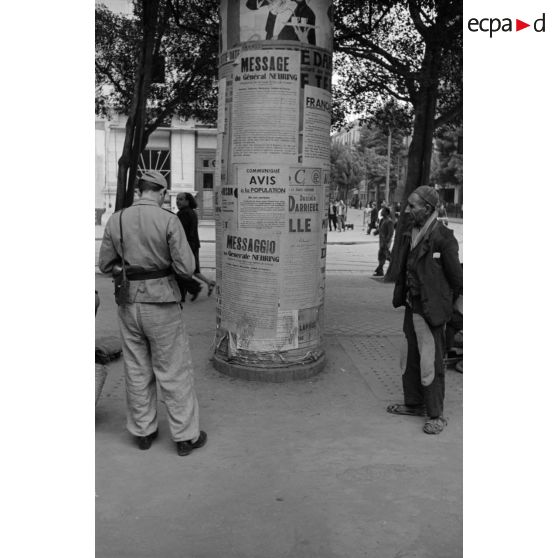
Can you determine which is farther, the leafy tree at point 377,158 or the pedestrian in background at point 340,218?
the leafy tree at point 377,158

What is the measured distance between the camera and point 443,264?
5.08 meters

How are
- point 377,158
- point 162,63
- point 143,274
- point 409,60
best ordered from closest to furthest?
point 143,274 < point 409,60 < point 162,63 < point 377,158

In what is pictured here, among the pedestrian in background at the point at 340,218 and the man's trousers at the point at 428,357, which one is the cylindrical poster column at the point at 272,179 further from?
the pedestrian in background at the point at 340,218

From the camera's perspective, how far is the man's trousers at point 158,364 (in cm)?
459

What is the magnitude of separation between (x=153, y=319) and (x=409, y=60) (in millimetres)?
11725

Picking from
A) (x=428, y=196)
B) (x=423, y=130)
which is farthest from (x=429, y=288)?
(x=423, y=130)

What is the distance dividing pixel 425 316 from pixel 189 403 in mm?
1844

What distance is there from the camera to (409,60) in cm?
1455

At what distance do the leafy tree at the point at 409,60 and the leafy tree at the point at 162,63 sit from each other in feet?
9.89

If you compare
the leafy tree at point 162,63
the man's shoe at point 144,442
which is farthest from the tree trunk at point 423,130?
the man's shoe at point 144,442

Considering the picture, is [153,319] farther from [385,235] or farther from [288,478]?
[385,235]

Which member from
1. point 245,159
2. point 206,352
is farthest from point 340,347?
point 245,159

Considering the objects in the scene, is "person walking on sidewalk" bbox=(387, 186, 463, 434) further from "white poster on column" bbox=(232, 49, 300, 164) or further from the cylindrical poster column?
"white poster on column" bbox=(232, 49, 300, 164)

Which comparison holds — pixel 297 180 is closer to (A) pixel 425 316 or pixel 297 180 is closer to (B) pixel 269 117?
(B) pixel 269 117
